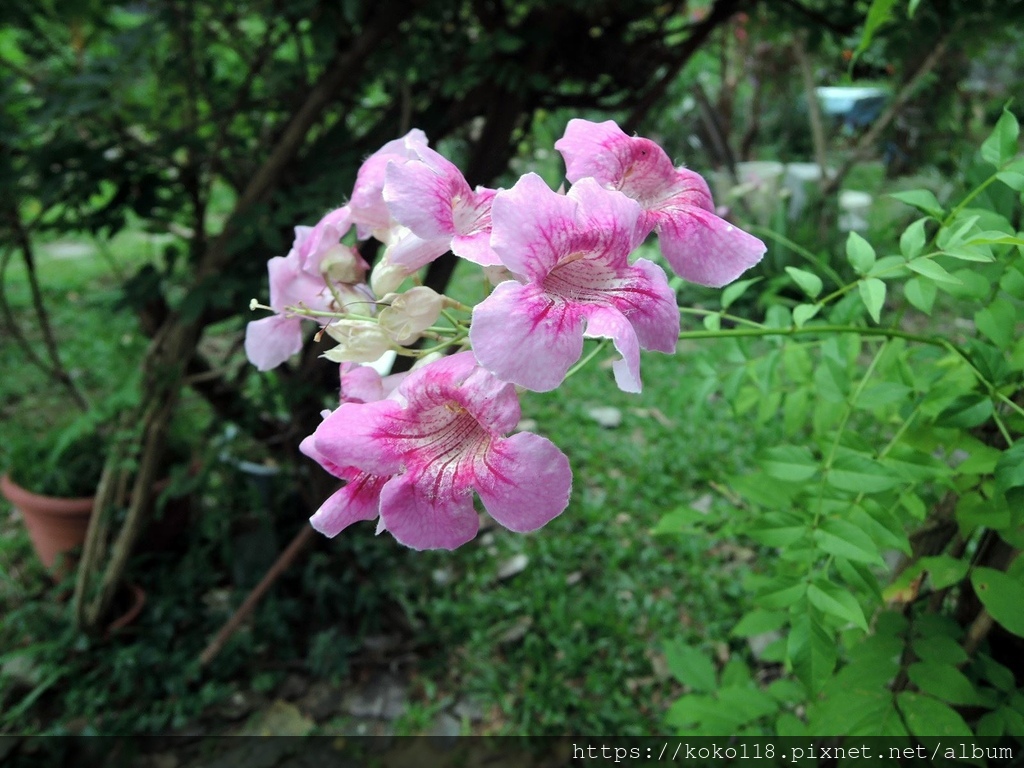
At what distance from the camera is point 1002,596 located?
96 centimetres

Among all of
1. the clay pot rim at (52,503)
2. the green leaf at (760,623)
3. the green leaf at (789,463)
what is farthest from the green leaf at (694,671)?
the clay pot rim at (52,503)

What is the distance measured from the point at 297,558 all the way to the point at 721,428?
2252 millimetres

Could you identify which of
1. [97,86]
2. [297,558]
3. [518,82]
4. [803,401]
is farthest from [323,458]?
[297,558]

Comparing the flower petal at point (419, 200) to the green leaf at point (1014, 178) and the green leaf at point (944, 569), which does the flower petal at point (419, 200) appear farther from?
the green leaf at point (944, 569)

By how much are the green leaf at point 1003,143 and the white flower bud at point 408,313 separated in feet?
2.50

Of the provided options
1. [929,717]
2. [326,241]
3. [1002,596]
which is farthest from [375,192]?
[929,717]

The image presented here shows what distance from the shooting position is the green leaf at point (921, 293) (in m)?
0.93

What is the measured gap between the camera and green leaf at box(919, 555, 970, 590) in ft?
3.50

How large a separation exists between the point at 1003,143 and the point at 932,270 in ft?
0.85

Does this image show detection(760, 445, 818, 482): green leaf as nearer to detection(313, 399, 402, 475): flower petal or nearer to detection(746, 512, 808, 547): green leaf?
detection(746, 512, 808, 547): green leaf

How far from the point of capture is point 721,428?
3820 millimetres

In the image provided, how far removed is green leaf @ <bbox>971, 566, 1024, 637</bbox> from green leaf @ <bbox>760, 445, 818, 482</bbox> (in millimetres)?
256

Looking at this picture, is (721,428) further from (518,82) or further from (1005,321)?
(1005,321)

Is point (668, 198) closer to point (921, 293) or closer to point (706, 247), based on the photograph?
point (706, 247)
